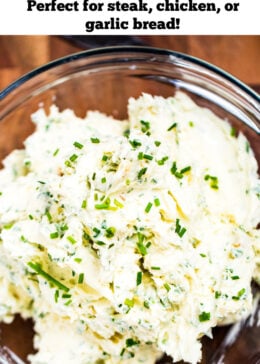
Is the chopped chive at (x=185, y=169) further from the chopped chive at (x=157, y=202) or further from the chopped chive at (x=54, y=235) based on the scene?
the chopped chive at (x=54, y=235)

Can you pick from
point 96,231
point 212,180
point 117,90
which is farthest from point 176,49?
point 96,231

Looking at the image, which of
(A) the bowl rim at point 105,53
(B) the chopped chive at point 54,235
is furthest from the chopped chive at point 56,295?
(A) the bowl rim at point 105,53

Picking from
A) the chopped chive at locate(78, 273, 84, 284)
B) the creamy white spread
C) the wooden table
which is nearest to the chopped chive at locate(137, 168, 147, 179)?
the creamy white spread

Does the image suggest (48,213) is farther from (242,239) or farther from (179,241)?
Result: (242,239)

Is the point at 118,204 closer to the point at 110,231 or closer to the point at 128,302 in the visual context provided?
the point at 110,231

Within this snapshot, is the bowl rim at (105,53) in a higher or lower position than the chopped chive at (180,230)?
higher

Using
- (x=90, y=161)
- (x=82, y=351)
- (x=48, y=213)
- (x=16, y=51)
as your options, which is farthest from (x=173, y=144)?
(x=16, y=51)
